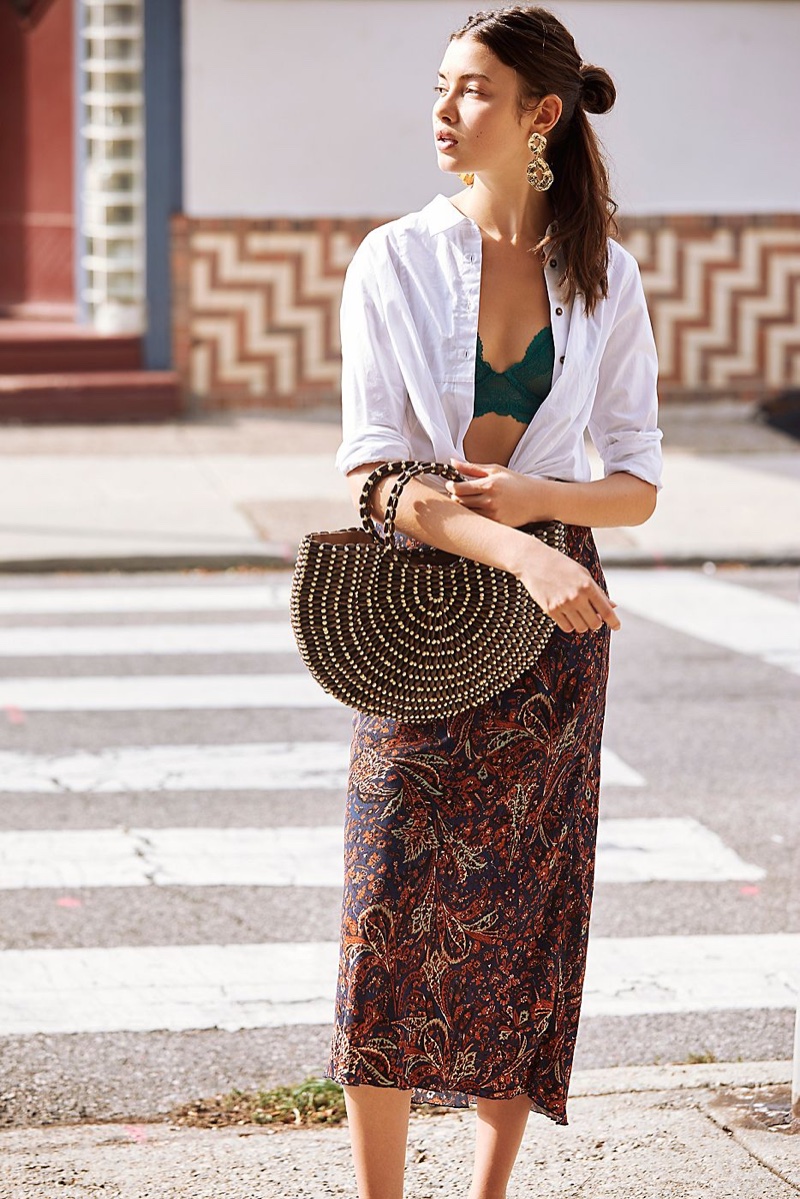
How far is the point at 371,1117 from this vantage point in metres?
2.94

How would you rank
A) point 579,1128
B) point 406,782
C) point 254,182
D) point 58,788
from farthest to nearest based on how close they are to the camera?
point 254,182 < point 58,788 < point 579,1128 < point 406,782

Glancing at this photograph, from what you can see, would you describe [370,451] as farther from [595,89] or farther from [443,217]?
[595,89]

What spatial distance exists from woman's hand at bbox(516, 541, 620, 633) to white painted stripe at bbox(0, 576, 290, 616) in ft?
21.9

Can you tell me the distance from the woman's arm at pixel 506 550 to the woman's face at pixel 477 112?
20.5 inches

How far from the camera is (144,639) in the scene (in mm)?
8664

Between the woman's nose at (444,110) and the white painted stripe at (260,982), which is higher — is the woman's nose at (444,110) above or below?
above

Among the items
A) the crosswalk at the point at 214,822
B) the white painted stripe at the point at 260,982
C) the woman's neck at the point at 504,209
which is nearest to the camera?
the woman's neck at the point at 504,209

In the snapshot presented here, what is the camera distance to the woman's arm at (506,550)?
8.93 feet

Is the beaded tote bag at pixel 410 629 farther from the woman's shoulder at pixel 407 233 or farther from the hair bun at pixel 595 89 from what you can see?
the hair bun at pixel 595 89

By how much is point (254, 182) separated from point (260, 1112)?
12.6 meters

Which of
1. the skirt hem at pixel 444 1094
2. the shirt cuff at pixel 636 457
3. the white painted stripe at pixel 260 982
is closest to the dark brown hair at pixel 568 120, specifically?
the shirt cuff at pixel 636 457

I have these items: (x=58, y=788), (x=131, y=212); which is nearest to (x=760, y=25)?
(x=131, y=212)

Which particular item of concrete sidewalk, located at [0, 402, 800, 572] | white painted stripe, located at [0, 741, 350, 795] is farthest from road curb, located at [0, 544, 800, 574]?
white painted stripe, located at [0, 741, 350, 795]

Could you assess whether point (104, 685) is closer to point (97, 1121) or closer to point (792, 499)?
point (97, 1121)
